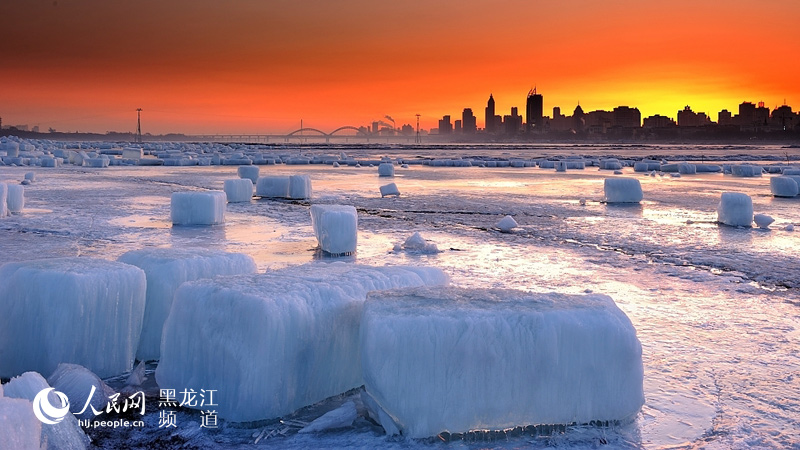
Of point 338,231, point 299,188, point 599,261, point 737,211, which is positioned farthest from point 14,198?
point 737,211

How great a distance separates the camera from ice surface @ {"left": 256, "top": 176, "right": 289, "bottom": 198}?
16.5 m

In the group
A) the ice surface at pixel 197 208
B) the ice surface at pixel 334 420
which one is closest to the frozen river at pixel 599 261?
the ice surface at pixel 334 420

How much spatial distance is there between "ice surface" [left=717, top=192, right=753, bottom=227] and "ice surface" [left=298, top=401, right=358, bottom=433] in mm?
10261

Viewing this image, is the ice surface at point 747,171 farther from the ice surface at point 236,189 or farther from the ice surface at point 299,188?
the ice surface at point 236,189

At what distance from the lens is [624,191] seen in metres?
16.4

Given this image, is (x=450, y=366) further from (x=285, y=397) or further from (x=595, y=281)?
(x=595, y=281)

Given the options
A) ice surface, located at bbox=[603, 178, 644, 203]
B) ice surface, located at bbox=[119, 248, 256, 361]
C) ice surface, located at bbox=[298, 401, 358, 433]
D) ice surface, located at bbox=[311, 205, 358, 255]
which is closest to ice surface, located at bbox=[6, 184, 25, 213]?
ice surface, located at bbox=[311, 205, 358, 255]

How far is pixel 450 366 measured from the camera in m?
3.50

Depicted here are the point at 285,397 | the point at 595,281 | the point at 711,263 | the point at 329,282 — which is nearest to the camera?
the point at 285,397

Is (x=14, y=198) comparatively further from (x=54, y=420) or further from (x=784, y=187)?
(x=784, y=187)

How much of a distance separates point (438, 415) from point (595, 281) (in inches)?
162

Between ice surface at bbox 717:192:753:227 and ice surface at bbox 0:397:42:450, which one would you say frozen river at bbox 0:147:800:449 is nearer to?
ice surface at bbox 717:192:753:227

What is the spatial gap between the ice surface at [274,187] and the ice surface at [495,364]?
42.6 ft

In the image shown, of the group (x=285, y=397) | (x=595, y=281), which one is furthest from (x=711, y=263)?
(x=285, y=397)
